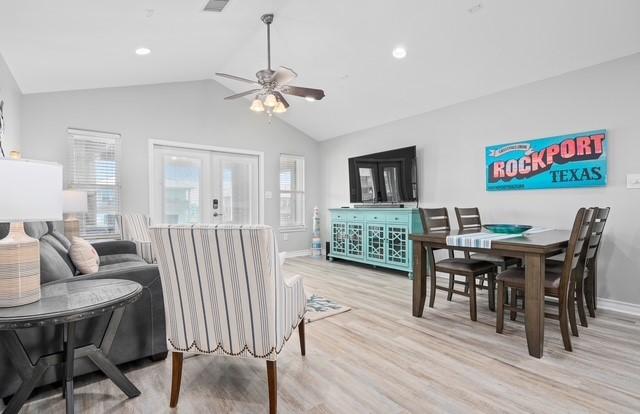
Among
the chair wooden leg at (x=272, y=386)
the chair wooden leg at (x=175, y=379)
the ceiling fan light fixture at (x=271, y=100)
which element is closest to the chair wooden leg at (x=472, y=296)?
the chair wooden leg at (x=272, y=386)

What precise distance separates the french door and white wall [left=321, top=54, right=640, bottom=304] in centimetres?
262

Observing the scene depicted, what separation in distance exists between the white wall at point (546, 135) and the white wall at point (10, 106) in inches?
183

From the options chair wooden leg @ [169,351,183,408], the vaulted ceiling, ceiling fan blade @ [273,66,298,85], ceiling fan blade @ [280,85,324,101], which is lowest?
chair wooden leg @ [169,351,183,408]

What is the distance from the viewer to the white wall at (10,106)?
10.1ft

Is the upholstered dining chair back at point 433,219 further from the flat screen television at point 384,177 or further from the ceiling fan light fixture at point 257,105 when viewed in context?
the ceiling fan light fixture at point 257,105

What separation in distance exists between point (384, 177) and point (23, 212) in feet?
15.0

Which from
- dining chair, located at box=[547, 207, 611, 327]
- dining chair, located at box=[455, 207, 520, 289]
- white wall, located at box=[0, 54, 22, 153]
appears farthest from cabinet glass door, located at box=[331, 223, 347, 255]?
white wall, located at box=[0, 54, 22, 153]

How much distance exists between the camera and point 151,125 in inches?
196

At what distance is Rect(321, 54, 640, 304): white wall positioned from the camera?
3.19 meters

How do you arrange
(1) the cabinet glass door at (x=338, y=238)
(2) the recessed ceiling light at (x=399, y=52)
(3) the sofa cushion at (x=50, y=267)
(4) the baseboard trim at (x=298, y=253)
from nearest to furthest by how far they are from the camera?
1. (3) the sofa cushion at (x=50, y=267)
2. (2) the recessed ceiling light at (x=399, y=52)
3. (1) the cabinet glass door at (x=338, y=238)
4. (4) the baseboard trim at (x=298, y=253)

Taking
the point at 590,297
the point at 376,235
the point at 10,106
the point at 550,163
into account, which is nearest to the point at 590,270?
the point at 590,297

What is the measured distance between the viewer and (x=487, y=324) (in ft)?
9.43

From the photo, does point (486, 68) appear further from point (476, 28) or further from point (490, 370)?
point (490, 370)

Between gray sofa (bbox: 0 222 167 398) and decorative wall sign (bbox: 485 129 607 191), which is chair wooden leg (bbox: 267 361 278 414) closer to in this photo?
gray sofa (bbox: 0 222 167 398)
